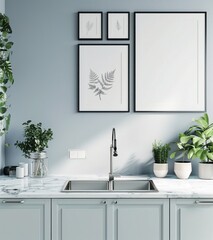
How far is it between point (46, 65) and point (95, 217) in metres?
1.44

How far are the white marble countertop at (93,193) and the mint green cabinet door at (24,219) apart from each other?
0.06 metres

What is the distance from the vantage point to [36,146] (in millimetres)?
3133

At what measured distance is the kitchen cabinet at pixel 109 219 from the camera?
2592mm

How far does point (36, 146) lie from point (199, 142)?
54.2 inches

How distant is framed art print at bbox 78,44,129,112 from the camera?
329 cm

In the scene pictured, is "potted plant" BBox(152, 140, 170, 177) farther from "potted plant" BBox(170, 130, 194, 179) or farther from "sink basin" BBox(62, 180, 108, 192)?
"sink basin" BBox(62, 180, 108, 192)

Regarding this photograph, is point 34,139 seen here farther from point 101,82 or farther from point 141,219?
point 141,219

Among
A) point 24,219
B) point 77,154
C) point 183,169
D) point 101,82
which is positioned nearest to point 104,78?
point 101,82

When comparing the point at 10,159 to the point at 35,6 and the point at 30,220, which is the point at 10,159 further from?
the point at 35,6

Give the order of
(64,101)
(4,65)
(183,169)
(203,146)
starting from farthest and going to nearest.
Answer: (64,101) → (203,146) → (183,169) → (4,65)

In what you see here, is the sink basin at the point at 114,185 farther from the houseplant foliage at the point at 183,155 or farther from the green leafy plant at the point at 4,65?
the green leafy plant at the point at 4,65

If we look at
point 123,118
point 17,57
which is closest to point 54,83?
point 17,57

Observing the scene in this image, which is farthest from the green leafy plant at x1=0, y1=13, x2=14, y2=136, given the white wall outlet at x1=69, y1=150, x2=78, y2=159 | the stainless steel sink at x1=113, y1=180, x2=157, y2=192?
the stainless steel sink at x1=113, y1=180, x2=157, y2=192

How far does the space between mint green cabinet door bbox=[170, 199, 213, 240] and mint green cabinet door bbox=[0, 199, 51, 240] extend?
0.88 meters
